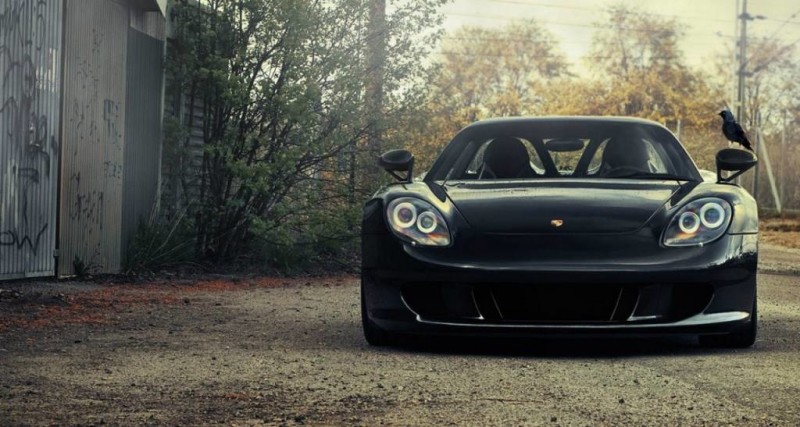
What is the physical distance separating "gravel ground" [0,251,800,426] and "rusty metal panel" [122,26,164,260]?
173 inches

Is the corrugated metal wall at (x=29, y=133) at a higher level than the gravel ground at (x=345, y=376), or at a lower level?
higher

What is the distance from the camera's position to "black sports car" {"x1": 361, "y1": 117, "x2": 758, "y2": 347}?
6.16 metres

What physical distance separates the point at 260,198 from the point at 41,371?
8.11 metres

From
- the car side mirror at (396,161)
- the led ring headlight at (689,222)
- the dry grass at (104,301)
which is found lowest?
the dry grass at (104,301)

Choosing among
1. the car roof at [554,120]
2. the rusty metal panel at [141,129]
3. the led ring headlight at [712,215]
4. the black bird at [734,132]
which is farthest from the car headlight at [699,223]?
the rusty metal panel at [141,129]

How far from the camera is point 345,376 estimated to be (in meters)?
5.65

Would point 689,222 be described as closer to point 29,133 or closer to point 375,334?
point 375,334

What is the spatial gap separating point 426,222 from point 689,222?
1.29 m

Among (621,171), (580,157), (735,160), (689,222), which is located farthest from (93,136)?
(689,222)

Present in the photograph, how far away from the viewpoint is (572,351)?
6.68 m

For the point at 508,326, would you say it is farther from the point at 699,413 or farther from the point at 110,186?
the point at 110,186

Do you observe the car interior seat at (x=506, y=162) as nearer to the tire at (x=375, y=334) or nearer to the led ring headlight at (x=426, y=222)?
the led ring headlight at (x=426, y=222)

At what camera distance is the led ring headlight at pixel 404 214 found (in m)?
6.48

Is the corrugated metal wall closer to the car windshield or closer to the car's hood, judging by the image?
the car windshield
